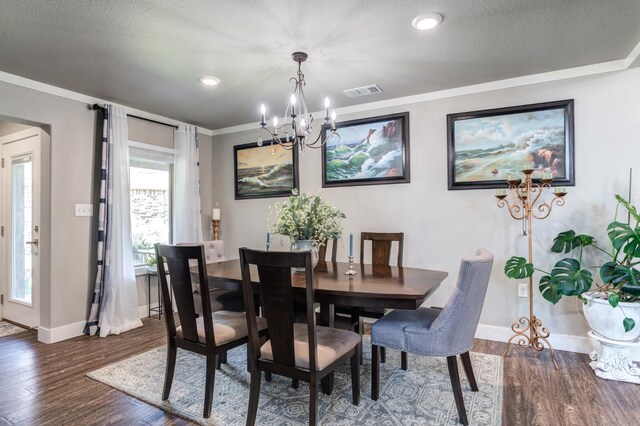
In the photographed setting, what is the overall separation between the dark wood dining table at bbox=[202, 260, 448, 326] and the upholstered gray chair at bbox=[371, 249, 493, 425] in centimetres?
18

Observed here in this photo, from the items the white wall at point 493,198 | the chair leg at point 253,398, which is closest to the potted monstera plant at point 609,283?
the white wall at point 493,198

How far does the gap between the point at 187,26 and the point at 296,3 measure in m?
0.75

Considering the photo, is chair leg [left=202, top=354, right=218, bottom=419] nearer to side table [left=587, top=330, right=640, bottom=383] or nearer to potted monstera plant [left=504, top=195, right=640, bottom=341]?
potted monstera plant [left=504, top=195, right=640, bottom=341]

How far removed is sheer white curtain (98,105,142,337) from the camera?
11.9 feet

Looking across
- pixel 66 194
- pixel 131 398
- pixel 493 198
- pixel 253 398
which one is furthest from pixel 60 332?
pixel 493 198

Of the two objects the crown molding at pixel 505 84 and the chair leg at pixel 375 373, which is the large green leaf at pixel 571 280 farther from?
the crown molding at pixel 505 84

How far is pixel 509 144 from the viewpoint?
3.27 meters

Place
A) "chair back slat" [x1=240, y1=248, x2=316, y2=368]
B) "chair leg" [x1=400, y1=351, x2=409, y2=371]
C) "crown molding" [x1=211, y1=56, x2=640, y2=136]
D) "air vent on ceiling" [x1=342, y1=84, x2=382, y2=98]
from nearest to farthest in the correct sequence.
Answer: "chair back slat" [x1=240, y1=248, x2=316, y2=368] < "chair leg" [x1=400, y1=351, x2=409, y2=371] < "crown molding" [x1=211, y1=56, x2=640, y2=136] < "air vent on ceiling" [x1=342, y1=84, x2=382, y2=98]

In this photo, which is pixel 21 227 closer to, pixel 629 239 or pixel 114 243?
pixel 114 243

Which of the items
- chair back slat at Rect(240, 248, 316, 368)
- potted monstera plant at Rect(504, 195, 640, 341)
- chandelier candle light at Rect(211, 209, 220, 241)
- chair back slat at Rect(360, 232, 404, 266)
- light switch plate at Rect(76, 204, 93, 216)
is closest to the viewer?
chair back slat at Rect(240, 248, 316, 368)

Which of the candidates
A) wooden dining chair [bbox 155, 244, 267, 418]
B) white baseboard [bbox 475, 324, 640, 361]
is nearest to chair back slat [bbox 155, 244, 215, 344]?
wooden dining chair [bbox 155, 244, 267, 418]

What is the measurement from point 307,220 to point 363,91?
1716 millimetres

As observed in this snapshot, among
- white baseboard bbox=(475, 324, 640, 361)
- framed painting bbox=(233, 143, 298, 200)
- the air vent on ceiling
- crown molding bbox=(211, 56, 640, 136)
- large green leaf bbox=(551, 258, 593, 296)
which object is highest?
the air vent on ceiling

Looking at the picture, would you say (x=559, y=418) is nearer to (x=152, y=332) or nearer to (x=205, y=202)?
(x=152, y=332)
